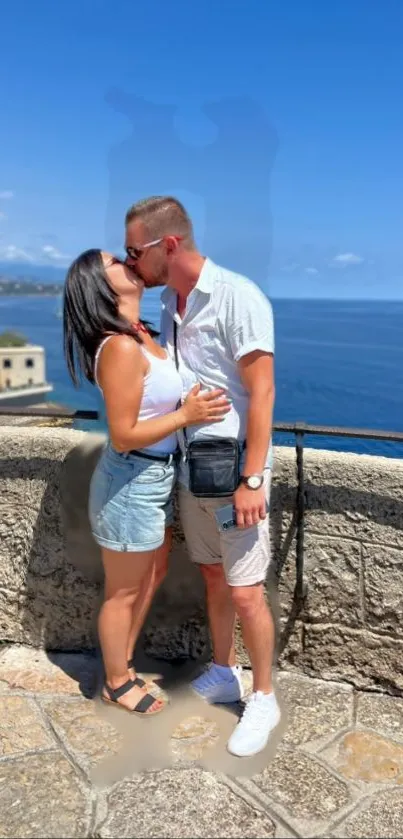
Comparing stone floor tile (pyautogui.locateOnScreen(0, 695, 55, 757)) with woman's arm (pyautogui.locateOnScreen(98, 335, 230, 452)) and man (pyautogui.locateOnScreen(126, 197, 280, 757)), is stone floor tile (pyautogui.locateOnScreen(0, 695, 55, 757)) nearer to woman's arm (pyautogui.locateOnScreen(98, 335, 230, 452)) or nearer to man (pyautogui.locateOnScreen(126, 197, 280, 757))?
man (pyautogui.locateOnScreen(126, 197, 280, 757))

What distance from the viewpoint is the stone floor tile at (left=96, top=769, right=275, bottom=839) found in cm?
218

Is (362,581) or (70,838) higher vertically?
(362,581)

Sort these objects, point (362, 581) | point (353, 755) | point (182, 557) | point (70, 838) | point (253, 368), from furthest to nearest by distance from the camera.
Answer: point (182, 557)
point (362, 581)
point (353, 755)
point (253, 368)
point (70, 838)

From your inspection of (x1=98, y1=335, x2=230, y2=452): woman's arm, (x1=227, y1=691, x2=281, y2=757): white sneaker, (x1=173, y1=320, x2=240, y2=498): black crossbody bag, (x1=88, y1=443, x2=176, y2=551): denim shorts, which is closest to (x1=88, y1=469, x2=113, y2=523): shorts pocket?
(x1=88, y1=443, x2=176, y2=551): denim shorts

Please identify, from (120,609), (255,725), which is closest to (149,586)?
(120,609)

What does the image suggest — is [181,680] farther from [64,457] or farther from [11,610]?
[64,457]

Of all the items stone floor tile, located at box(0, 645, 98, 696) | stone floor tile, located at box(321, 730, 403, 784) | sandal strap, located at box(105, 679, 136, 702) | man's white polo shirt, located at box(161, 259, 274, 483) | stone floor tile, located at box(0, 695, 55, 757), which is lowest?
stone floor tile, located at box(0, 695, 55, 757)

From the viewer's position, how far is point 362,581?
2.93 meters

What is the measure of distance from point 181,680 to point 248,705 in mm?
435

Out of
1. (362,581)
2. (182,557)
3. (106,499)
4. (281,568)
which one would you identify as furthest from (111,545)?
(362,581)

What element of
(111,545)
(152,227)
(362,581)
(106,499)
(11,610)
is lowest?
(11,610)

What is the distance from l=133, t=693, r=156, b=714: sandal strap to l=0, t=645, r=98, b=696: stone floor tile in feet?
0.89

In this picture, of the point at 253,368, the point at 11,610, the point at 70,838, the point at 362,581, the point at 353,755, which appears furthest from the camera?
the point at 11,610

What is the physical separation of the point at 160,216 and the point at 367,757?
203 cm
